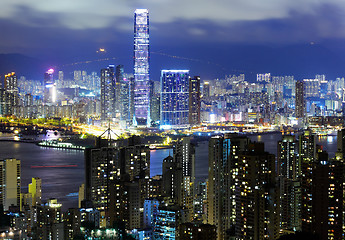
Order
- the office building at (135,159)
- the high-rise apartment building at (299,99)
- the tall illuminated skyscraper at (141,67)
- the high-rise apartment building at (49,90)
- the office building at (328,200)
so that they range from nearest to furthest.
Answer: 1. the office building at (328,200)
2. the office building at (135,159)
3. the tall illuminated skyscraper at (141,67)
4. the high-rise apartment building at (299,99)
5. the high-rise apartment building at (49,90)

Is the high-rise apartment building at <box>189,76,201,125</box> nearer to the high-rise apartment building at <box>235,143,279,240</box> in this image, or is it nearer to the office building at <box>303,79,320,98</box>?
the office building at <box>303,79,320,98</box>

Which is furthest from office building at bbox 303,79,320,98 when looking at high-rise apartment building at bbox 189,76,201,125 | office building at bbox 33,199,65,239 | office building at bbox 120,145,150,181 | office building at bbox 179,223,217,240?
office building at bbox 179,223,217,240

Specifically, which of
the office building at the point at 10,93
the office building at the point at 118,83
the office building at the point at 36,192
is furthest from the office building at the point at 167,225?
the office building at the point at 10,93

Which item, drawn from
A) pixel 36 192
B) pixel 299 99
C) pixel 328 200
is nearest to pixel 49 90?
pixel 299 99

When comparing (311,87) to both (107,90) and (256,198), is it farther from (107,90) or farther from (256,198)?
(256,198)

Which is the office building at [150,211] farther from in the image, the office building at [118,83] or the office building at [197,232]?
the office building at [118,83]
